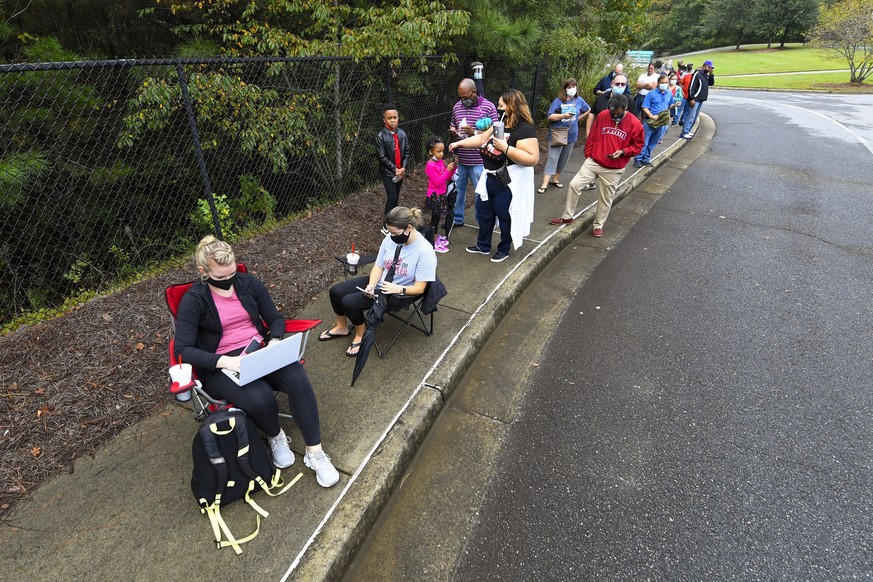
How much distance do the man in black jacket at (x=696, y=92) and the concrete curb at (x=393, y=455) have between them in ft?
32.8

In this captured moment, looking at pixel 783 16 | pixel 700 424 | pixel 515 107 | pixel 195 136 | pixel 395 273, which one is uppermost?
pixel 783 16

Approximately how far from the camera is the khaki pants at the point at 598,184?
6.42 metres

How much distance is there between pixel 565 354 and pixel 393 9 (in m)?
5.14

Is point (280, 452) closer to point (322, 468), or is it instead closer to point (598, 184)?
point (322, 468)

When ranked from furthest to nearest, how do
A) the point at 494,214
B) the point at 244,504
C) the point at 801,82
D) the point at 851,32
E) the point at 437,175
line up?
the point at 801,82 → the point at 851,32 → the point at 437,175 → the point at 494,214 → the point at 244,504

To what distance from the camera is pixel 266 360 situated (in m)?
2.77

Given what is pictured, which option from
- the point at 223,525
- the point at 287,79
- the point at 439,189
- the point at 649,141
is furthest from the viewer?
the point at 649,141

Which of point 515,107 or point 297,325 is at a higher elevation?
point 515,107

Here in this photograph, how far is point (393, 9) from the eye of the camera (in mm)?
6316

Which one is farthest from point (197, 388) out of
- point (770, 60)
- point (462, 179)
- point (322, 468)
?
point (770, 60)

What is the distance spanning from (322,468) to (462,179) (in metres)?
4.63

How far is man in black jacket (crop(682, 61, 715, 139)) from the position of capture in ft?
39.3

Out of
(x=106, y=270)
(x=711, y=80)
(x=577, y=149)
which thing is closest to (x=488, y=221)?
(x=106, y=270)

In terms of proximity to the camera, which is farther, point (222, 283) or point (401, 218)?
point (401, 218)
